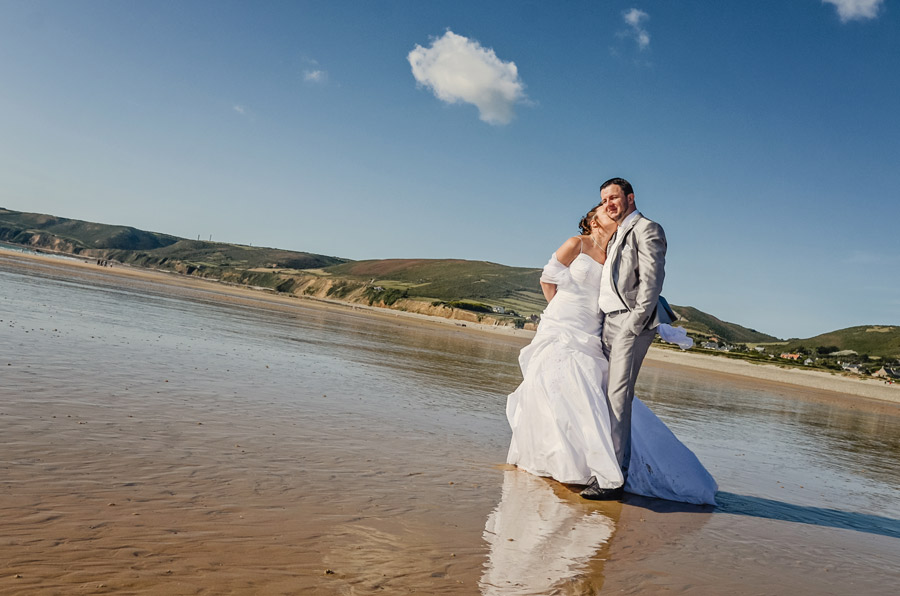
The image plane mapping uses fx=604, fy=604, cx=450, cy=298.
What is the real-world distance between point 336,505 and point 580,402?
2.65m

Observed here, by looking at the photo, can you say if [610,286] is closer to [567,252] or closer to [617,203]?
[567,252]

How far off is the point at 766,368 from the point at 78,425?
174 ft

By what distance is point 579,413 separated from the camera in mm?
6051

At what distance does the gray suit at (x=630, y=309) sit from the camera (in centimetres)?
580

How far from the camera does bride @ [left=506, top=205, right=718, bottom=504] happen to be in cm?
611

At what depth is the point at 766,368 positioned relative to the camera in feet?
163

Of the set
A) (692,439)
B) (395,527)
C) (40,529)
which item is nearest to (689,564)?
(395,527)

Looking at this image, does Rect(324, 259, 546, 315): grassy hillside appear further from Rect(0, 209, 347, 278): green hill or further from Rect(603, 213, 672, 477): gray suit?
Rect(603, 213, 672, 477): gray suit

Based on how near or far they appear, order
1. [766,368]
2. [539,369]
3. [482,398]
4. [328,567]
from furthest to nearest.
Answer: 1. [766,368]
2. [482,398]
3. [539,369]
4. [328,567]

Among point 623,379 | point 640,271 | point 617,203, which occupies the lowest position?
point 623,379

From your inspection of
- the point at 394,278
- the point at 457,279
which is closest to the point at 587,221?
the point at 457,279

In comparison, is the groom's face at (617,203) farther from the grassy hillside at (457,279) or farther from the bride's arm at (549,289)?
the grassy hillside at (457,279)

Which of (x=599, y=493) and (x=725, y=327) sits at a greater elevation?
(x=725, y=327)

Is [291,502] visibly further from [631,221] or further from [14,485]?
[631,221]
